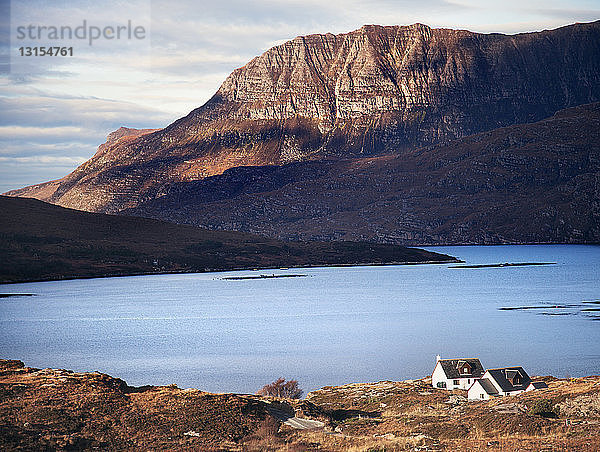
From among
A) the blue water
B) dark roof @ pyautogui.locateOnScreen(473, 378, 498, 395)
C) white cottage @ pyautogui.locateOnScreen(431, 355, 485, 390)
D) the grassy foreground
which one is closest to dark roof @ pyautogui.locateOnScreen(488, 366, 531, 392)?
dark roof @ pyautogui.locateOnScreen(473, 378, 498, 395)

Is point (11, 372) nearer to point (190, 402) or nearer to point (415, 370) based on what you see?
point (190, 402)

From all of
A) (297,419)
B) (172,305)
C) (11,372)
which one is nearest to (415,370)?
(297,419)

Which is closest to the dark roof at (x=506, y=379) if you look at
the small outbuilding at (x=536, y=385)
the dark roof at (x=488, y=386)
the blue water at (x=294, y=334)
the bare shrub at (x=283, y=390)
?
the small outbuilding at (x=536, y=385)

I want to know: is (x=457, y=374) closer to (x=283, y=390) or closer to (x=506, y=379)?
(x=506, y=379)

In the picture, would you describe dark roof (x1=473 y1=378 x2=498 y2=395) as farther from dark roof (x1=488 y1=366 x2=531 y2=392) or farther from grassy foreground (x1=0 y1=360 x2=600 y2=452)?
grassy foreground (x1=0 y1=360 x2=600 y2=452)

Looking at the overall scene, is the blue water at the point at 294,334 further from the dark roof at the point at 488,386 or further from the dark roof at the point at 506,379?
the dark roof at the point at 488,386
